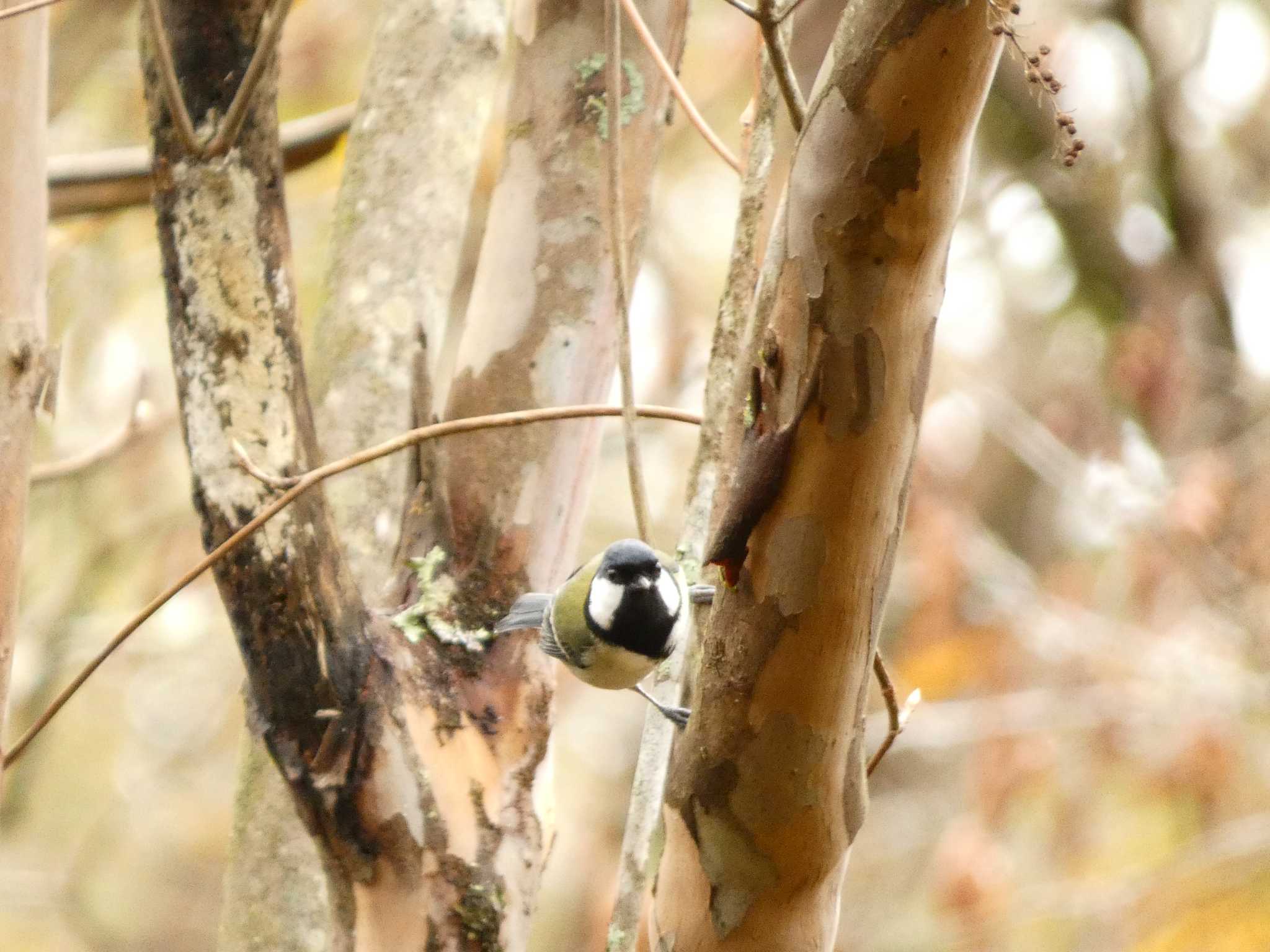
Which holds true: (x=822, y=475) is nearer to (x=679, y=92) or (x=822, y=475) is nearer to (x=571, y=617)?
(x=679, y=92)

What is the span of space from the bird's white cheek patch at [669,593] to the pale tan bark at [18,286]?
29.2 inches

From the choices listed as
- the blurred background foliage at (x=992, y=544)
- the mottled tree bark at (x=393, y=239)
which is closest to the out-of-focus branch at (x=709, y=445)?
the mottled tree bark at (x=393, y=239)

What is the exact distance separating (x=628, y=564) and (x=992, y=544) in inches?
121

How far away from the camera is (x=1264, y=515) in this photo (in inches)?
150

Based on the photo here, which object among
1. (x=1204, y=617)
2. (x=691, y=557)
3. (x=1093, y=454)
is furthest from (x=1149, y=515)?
(x=691, y=557)

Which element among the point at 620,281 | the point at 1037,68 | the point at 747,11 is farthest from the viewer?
the point at 620,281

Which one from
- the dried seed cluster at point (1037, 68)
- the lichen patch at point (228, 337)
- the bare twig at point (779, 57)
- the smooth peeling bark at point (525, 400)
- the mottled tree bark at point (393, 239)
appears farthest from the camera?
the mottled tree bark at point (393, 239)

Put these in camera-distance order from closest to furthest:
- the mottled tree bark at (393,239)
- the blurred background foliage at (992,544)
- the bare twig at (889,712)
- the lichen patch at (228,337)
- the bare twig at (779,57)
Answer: the bare twig at (779,57), the bare twig at (889,712), the lichen patch at (228,337), the mottled tree bark at (393,239), the blurred background foliage at (992,544)

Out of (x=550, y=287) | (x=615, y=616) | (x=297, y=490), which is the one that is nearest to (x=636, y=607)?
(x=615, y=616)

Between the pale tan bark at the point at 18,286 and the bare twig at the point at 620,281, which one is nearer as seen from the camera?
the bare twig at the point at 620,281

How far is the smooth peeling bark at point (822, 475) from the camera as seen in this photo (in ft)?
2.79

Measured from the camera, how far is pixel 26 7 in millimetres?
1246

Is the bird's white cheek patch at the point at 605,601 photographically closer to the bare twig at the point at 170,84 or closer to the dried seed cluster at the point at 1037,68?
the bare twig at the point at 170,84

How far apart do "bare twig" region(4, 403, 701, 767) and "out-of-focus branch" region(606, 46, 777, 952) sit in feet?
0.24
